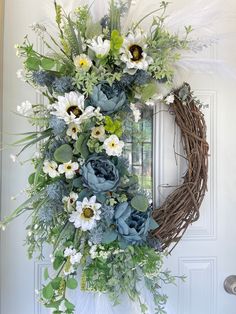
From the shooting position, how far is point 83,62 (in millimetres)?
837

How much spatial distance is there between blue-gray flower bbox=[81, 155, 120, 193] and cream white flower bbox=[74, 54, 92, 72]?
231 millimetres

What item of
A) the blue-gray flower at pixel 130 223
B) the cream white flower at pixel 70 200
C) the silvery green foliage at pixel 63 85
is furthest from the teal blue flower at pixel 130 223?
the silvery green foliage at pixel 63 85

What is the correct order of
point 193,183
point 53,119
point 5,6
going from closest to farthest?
point 53,119 → point 193,183 → point 5,6

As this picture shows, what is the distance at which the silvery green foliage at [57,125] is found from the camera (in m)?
0.81

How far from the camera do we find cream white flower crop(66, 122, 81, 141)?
0.81 m

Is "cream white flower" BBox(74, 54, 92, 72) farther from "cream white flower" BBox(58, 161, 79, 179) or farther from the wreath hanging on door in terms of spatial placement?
"cream white flower" BBox(58, 161, 79, 179)

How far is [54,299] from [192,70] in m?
0.80

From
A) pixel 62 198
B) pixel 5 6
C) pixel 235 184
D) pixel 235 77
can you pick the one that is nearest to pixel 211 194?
pixel 235 184

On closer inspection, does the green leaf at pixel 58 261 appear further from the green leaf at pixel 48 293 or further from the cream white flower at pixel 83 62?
the cream white flower at pixel 83 62

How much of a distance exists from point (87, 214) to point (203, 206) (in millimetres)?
526

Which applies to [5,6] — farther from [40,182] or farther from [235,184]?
[235,184]

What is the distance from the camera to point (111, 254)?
86cm

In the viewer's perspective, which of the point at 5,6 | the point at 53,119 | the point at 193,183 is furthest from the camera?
the point at 5,6

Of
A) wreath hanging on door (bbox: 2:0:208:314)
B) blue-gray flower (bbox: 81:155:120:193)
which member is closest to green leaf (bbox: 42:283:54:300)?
wreath hanging on door (bbox: 2:0:208:314)
